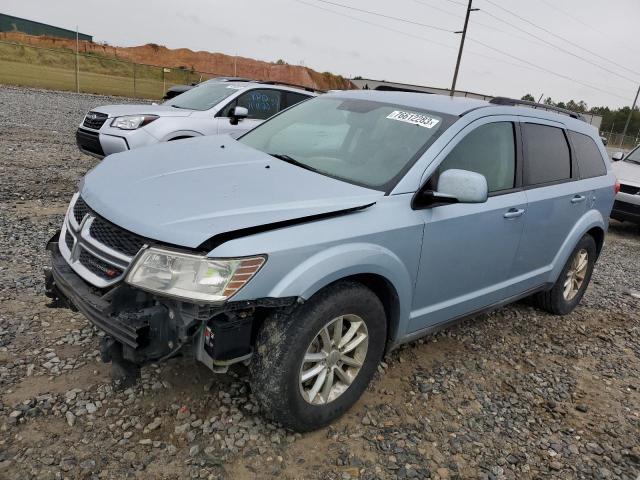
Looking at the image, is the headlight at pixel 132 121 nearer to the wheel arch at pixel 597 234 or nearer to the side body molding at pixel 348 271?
the side body molding at pixel 348 271

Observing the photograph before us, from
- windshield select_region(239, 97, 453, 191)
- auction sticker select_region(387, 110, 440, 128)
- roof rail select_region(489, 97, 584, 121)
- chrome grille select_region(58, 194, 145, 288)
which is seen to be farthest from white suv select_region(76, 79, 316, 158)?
chrome grille select_region(58, 194, 145, 288)

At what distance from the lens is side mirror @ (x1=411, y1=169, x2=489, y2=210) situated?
2.69 meters

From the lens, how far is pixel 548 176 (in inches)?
155

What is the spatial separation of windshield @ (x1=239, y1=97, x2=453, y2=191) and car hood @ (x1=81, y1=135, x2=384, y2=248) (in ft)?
0.56

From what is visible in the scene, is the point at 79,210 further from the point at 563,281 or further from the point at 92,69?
the point at 92,69

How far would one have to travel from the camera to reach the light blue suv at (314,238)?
2.20m

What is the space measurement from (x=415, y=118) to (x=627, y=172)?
24.6 ft

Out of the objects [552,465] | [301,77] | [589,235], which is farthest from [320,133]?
[301,77]

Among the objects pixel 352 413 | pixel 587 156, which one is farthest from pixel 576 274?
pixel 352 413

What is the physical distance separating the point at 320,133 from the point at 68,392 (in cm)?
226

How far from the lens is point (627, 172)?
29.2 feet

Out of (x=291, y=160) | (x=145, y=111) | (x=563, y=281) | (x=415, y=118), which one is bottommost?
(x=563, y=281)

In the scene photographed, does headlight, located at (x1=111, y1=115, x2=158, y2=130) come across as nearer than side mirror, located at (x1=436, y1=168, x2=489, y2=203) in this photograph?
No

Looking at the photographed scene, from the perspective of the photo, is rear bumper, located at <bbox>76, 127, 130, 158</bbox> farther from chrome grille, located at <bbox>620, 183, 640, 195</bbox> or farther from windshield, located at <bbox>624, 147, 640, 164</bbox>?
windshield, located at <bbox>624, 147, 640, 164</bbox>
